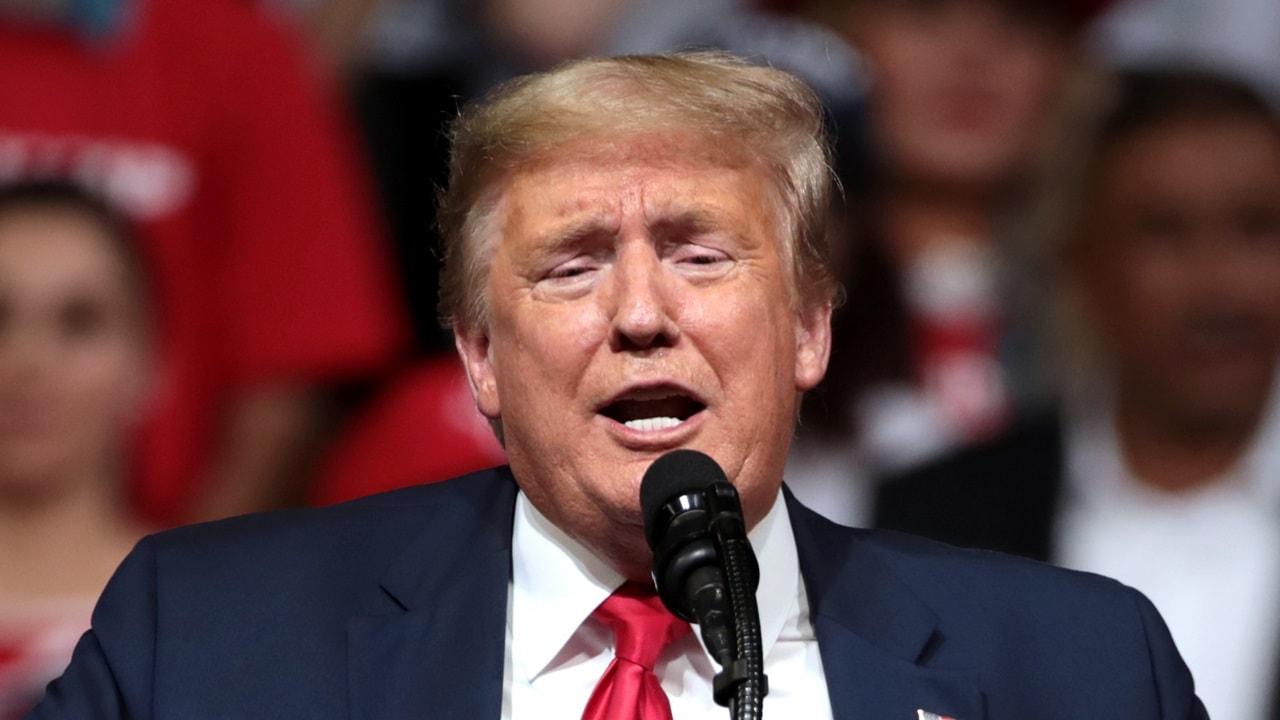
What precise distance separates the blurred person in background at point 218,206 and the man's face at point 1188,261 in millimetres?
1672

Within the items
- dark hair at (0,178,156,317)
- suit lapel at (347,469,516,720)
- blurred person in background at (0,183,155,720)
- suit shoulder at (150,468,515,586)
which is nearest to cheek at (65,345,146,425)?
blurred person in background at (0,183,155,720)

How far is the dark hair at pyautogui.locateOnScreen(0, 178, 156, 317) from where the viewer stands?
3406 mm

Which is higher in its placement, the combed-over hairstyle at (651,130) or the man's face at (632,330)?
the combed-over hairstyle at (651,130)

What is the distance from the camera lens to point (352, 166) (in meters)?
3.62

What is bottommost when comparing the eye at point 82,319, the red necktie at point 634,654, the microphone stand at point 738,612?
the eye at point 82,319

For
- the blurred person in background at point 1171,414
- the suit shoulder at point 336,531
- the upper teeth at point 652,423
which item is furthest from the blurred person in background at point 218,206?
the upper teeth at point 652,423

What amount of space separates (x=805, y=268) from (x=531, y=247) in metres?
0.35

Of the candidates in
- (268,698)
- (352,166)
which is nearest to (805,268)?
(268,698)

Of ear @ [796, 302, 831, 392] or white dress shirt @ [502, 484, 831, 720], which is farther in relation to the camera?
ear @ [796, 302, 831, 392]

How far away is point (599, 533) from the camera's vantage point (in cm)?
196

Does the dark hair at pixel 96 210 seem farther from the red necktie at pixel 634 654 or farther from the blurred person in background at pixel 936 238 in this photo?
the red necktie at pixel 634 654

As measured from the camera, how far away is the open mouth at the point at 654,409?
6.23 ft

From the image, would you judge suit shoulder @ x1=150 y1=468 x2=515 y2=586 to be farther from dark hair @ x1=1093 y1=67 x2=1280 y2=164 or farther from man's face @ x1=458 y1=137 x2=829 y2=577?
dark hair @ x1=1093 y1=67 x2=1280 y2=164

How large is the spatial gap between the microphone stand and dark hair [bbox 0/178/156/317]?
2189mm
